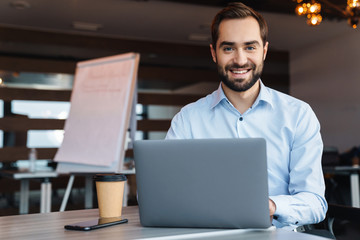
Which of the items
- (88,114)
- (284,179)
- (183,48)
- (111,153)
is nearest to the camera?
(284,179)

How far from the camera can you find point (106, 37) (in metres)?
6.32

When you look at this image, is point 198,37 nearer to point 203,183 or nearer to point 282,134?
point 282,134

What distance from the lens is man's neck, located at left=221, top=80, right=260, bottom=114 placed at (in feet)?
4.84

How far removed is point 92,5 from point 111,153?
2332 millimetres

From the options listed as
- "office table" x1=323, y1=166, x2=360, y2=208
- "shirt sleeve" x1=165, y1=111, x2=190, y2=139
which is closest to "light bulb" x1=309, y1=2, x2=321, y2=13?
"office table" x1=323, y1=166, x2=360, y2=208

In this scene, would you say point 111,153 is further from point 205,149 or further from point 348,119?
point 348,119

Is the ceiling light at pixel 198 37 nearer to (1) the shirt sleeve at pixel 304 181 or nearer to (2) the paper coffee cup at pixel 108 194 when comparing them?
(1) the shirt sleeve at pixel 304 181

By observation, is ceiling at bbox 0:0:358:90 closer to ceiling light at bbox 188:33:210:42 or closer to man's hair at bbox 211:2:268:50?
ceiling light at bbox 188:33:210:42

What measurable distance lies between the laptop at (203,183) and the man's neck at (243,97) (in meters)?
0.62

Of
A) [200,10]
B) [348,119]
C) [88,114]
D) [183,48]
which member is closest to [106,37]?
[183,48]

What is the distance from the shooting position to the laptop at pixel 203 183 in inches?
34.4

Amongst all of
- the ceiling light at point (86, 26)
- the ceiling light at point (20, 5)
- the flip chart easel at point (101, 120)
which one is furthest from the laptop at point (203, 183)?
the ceiling light at point (86, 26)

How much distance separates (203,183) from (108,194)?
0.31 m

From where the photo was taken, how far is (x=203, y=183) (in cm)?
90
